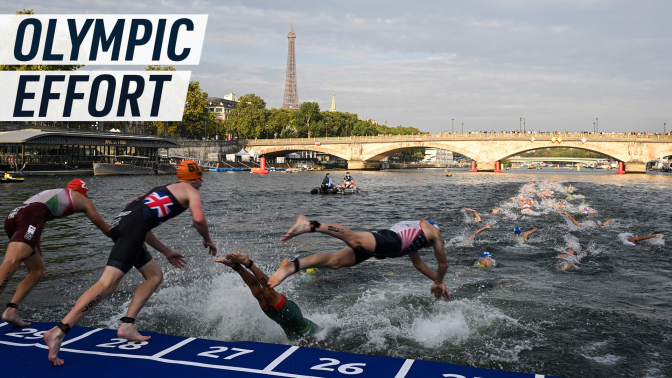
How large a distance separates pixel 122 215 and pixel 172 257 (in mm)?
937

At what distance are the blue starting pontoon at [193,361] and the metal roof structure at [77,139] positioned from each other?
171ft

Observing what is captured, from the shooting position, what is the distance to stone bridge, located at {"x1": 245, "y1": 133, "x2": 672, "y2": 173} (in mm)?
77188

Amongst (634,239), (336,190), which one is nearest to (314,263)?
(634,239)

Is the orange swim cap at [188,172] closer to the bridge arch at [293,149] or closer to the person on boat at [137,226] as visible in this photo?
the person on boat at [137,226]

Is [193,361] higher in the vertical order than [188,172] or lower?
lower

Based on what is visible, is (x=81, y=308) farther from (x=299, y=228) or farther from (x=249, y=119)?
(x=249, y=119)

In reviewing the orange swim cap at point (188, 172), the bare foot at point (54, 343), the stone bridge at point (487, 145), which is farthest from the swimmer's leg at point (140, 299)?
the stone bridge at point (487, 145)

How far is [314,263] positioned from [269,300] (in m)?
0.74

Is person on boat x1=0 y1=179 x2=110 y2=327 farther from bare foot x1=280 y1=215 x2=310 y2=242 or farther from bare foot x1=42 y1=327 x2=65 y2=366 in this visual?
bare foot x1=280 y1=215 x2=310 y2=242

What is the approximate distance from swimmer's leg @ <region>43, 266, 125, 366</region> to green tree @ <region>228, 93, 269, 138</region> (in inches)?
4242

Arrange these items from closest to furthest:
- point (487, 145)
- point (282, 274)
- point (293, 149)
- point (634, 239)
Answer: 1. point (282, 274)
2. point (634, 239)
3. point (487, 145)
4. point (293, 149)

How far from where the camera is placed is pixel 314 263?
6.25 meters

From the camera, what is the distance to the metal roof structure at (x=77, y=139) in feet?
166

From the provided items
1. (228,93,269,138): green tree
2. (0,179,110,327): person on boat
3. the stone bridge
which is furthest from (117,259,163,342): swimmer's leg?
(228,93,269,138): green tree
